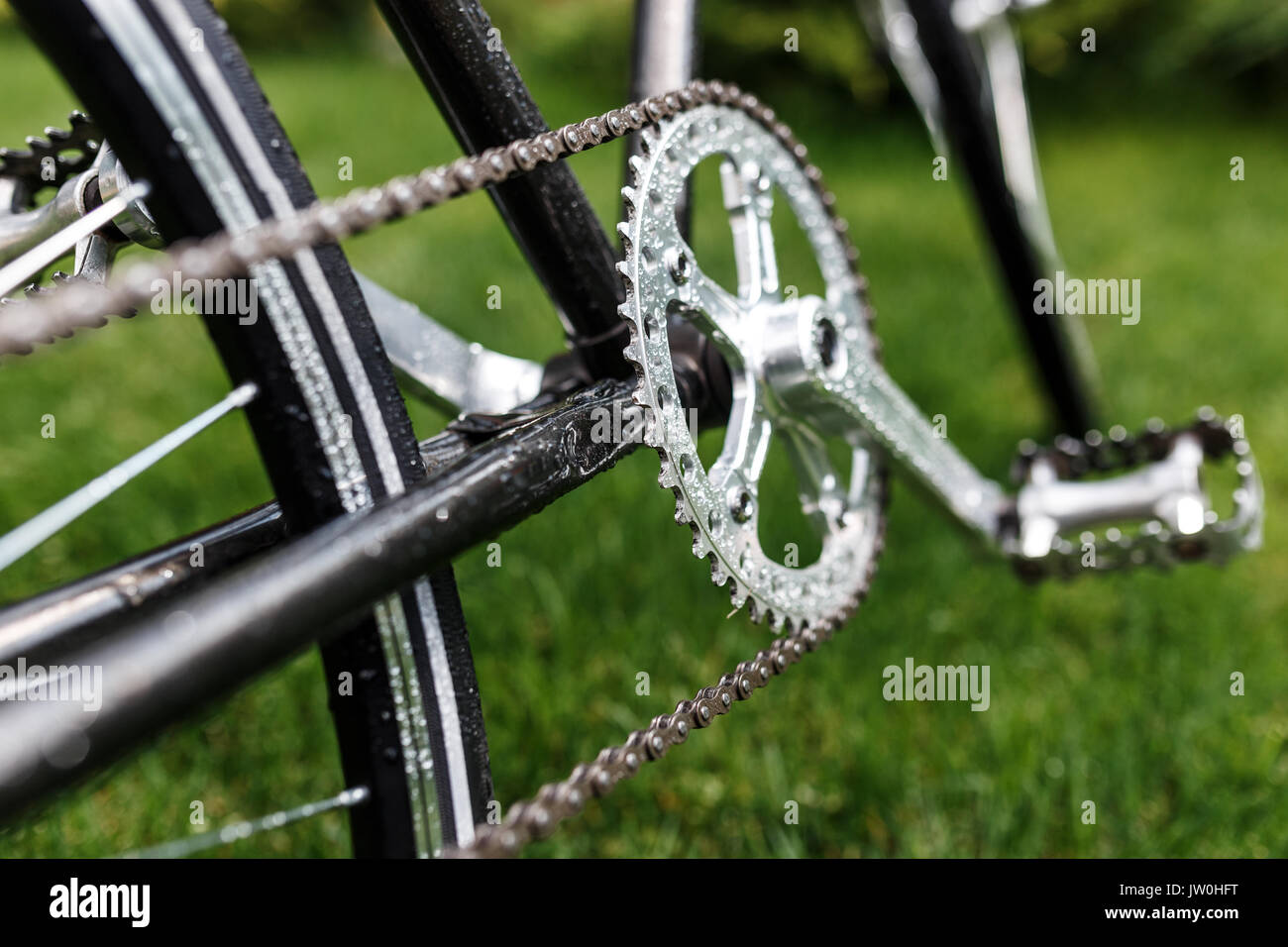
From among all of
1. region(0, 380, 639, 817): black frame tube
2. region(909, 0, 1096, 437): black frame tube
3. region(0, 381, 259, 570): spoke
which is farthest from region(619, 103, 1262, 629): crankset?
region(909, 0, 1096, 437): black frame tube

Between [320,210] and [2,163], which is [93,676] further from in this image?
[2,163]

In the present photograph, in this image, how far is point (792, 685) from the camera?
59.1 inches

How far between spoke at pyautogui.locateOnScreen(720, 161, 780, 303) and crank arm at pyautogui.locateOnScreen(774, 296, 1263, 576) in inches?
6.1

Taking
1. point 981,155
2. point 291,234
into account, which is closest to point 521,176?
point 291,234

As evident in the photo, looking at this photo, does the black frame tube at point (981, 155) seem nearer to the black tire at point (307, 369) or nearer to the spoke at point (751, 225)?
the spoke at point (751, 225)

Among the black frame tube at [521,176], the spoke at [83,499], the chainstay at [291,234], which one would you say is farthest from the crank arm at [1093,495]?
the spoke at [83,499]

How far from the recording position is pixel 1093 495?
1.35 meters

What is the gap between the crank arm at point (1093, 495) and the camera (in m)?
1.12

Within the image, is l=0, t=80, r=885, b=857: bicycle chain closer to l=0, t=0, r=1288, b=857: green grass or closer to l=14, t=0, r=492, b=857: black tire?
l=14, t=0, r=492, b=857: black tire

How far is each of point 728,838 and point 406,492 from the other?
819 millimetres

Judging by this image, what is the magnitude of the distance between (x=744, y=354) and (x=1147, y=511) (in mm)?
714

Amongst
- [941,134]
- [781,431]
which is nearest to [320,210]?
[781,431]

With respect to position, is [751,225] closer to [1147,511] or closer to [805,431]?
[805,431]

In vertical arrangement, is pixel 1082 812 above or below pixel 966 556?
below
